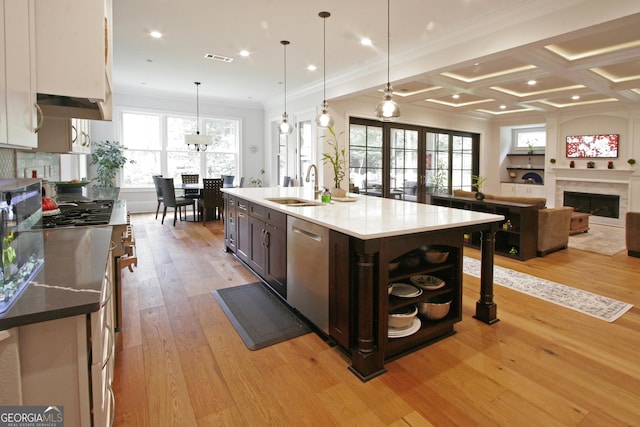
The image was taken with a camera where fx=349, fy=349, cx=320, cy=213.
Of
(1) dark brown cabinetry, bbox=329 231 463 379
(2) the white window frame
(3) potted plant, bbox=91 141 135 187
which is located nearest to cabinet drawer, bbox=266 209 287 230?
(1) dark brown cabinetry, bbox=329 231 463 379

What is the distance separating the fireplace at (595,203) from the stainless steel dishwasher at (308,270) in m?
8.59

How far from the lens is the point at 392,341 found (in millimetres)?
2207

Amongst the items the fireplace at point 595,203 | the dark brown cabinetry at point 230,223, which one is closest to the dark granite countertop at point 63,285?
the dark brown cabinetry at point 230,223

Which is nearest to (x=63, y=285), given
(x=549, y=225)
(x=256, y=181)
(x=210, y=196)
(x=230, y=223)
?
(x=230, y=223)

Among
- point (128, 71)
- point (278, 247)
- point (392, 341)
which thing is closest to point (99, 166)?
point (128, 71)

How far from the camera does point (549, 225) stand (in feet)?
15.6

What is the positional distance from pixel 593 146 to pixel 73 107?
33.1 ft

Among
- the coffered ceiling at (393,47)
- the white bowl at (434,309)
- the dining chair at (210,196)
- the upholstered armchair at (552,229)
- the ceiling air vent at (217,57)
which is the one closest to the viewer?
the white bowl at (434,309)

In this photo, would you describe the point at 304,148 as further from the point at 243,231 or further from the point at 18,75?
the point at 18,75

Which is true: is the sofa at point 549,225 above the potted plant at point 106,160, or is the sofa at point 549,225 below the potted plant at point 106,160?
below

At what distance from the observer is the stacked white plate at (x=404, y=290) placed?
2.32m

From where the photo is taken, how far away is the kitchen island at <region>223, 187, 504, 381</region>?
2.03m

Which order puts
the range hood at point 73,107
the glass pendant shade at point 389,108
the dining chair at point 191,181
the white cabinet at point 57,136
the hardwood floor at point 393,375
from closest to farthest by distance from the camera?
the hardwood floor at point 393,375
the range hood at point 73,107
the white cabinet at point 57,136
the glass pendant shade at point 389,108
the dining chair at point 191,181

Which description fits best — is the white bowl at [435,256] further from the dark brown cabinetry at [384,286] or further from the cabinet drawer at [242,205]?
the cabinet drawer at [242,205]
